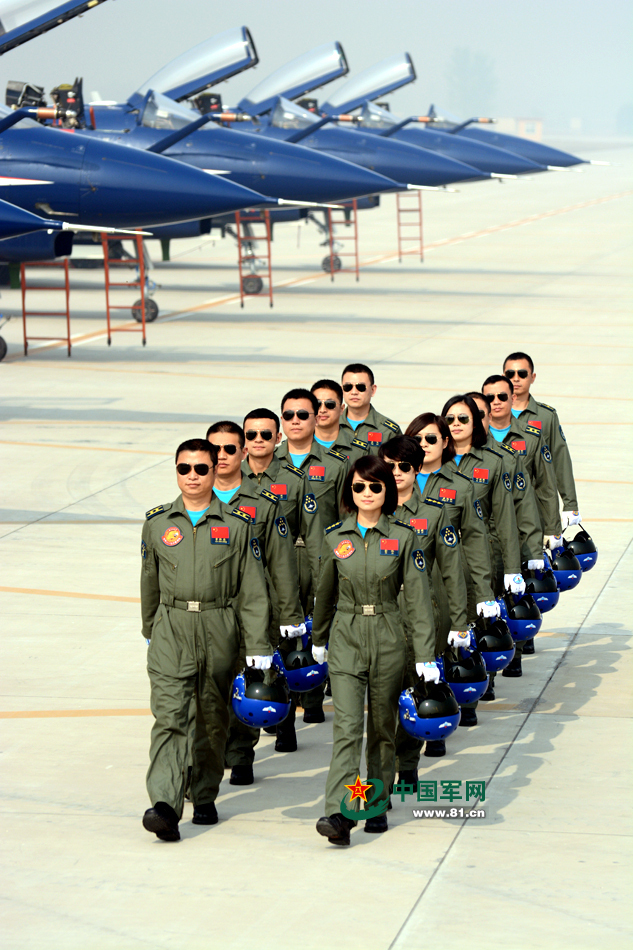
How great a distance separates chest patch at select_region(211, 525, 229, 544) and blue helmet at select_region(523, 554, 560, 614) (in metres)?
2.53

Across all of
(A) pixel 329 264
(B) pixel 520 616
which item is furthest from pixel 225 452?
(A) pixel 329 264

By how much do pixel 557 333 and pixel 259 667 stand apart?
60.6 ft

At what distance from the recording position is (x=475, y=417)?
7.49 metres

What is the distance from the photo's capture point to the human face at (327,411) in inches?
314

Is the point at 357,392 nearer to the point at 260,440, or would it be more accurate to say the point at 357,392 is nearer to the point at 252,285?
the point at 260,440

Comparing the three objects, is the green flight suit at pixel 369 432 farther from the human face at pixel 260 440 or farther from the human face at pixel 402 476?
the human face at pixel 402 476

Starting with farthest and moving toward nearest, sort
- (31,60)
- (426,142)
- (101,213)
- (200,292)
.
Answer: (31,60), (426,142), (200,292), (101,213)

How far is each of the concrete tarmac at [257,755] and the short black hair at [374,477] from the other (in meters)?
1.50

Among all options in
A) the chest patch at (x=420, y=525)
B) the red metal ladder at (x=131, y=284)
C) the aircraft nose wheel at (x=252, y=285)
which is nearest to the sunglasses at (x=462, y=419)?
the chest patch at (x=420, y=525)

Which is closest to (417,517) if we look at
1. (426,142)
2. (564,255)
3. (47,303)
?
(47,303)

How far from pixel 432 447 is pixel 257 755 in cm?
192

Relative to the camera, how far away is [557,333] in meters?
23.6

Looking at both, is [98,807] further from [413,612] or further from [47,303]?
[47,303]

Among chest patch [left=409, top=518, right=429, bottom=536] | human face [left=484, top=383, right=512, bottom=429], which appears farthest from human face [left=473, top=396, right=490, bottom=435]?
chest patch [left=409, top=518, right=429, bottom=536]
